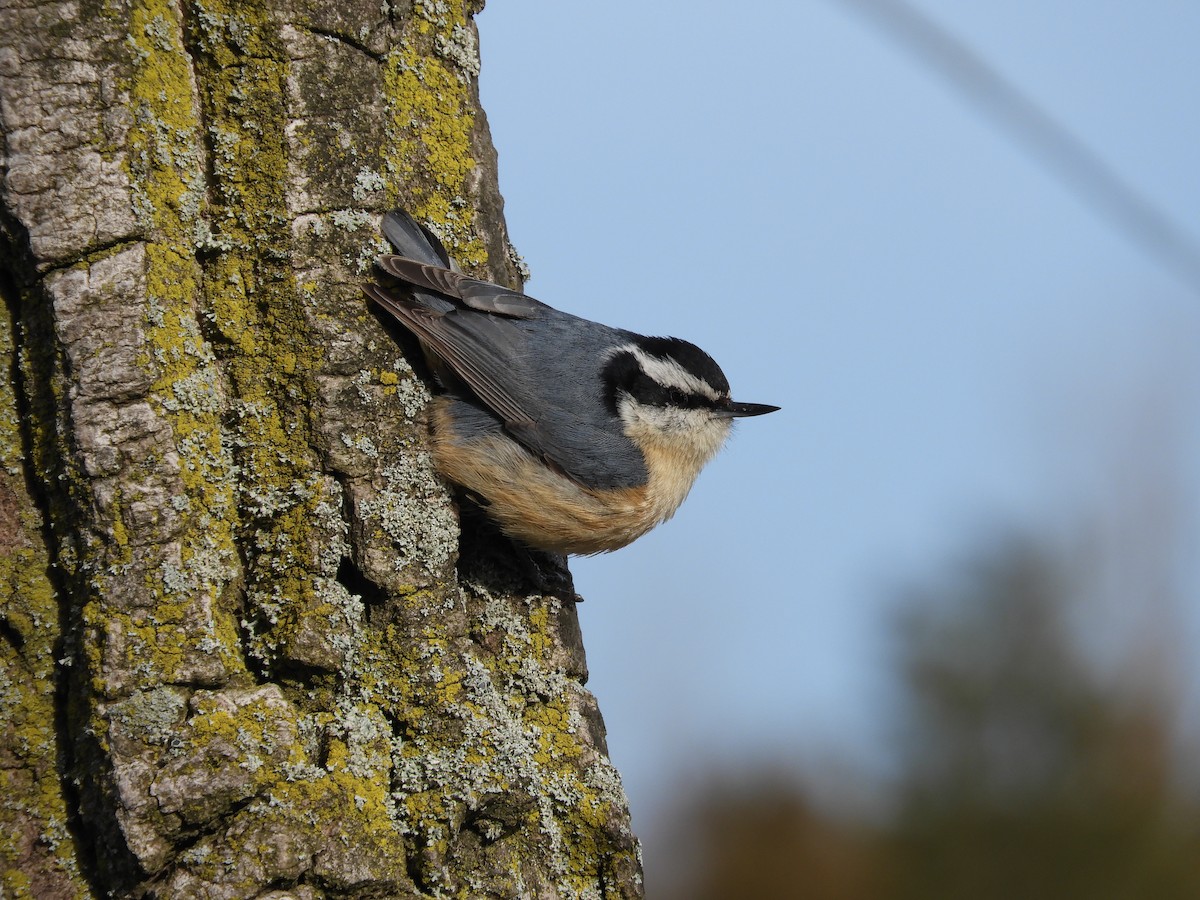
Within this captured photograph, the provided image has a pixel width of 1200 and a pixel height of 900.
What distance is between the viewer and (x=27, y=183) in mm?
1848

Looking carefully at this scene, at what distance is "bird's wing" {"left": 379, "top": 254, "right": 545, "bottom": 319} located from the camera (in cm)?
215

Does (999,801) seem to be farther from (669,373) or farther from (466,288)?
(466,288)

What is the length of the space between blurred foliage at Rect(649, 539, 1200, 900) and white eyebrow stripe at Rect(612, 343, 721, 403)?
2818 mm

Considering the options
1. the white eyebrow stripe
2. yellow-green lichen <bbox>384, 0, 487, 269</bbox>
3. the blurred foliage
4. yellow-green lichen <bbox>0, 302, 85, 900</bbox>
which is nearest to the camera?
yellow-green lichen <bbox>0, 302, 85, 900</bbox>

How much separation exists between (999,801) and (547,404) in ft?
12.5

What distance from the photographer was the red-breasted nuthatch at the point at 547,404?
226 cm

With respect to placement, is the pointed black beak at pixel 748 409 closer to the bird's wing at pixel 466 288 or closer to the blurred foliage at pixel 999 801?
the bird's wing at pixel 466 288

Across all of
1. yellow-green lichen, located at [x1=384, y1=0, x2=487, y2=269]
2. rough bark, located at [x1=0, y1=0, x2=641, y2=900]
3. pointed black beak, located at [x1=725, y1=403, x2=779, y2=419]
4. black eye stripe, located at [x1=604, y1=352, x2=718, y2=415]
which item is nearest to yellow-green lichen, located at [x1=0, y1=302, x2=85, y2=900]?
rough bark, located at [x1=0, y1=0, x2=641, y2=900]

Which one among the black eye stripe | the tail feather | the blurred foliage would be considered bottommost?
the blurred foliage

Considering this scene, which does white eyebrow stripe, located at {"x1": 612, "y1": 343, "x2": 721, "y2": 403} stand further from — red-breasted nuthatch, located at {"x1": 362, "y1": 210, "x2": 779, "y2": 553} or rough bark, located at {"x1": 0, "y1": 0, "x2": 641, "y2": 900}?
rough bark, located at {"x1": 0, "y1": 0, "x2": 641, "y2": 900}

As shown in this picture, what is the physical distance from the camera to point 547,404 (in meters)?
2.51

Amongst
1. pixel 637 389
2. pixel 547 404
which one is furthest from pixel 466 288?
pixel 637 389

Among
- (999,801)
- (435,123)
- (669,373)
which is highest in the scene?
(435,123)

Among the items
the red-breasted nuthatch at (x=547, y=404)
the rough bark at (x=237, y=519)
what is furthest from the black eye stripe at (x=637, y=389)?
the rough bark at (x=237, y=519)
